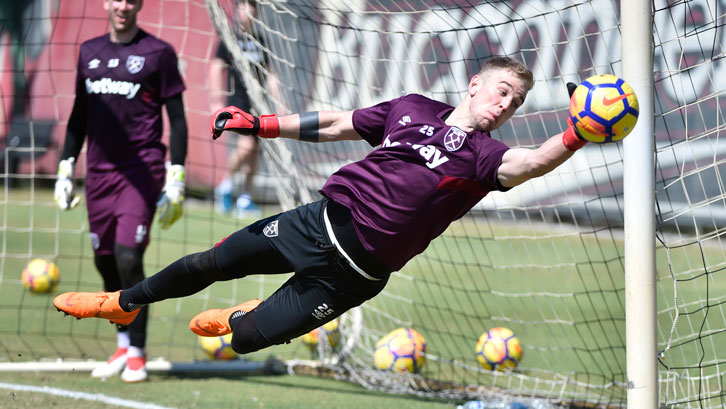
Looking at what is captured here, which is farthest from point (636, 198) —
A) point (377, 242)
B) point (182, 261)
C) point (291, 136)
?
point (182, 261)

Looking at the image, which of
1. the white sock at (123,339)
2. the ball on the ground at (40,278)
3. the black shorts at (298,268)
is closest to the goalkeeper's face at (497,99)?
the black shorts at (298,268)

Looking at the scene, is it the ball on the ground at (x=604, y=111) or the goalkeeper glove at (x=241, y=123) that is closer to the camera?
the ball on the ground at (x=604, y=111)

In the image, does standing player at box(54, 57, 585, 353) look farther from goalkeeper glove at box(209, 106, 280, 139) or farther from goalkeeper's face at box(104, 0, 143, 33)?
goalkeeper's face at box(104, 0, 143, 33)

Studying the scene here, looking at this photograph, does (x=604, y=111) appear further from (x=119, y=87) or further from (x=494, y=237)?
(x=119, y=87)

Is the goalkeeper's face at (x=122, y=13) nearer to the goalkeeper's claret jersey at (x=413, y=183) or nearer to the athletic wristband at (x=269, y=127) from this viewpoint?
the athletic wristband at (x=269, y=127)

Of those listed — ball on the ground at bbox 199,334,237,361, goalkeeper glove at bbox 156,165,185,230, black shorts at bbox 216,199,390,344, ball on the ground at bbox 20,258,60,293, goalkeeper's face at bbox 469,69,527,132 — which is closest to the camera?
goalkeeper's face at bbox 469,69,527,132

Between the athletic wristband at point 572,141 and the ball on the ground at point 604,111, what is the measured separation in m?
0.03

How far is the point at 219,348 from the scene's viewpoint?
5.74 metres

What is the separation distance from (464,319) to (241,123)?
3.68 metres

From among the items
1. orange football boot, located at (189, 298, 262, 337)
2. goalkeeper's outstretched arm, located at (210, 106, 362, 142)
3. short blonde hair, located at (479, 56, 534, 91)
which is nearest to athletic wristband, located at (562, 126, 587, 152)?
short blonde hair, located at (479, 56, 534, 91)

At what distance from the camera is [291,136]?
3.99m

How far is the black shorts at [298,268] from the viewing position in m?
3.68

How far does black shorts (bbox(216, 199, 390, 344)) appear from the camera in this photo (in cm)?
368

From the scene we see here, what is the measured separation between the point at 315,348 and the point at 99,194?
181cm
